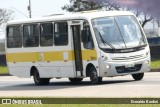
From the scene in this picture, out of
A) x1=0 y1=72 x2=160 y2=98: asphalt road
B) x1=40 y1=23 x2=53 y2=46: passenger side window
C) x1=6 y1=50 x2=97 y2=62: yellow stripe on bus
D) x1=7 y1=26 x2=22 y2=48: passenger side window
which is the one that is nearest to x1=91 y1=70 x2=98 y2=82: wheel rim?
x1=0 y1=72 x2=160 y2=98: asphalt road

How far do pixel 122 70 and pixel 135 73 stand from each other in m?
0.68

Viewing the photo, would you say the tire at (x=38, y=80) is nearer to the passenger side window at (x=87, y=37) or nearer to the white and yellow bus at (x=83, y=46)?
the white and yellow bus at (x=83, y=46)

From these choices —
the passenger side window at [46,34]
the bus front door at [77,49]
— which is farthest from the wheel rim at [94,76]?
the passenger side window at [46,34]

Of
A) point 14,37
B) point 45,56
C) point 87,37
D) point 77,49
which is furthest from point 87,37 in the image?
point 14,37

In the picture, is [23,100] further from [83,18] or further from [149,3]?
[83,18]

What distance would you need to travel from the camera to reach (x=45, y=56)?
23219 mm

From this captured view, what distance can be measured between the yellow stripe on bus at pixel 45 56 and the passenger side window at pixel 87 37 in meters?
0.22

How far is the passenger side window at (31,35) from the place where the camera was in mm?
23609

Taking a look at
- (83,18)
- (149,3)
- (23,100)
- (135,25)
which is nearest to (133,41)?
(135,25)

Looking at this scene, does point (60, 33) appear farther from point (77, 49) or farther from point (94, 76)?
point (94, 76)

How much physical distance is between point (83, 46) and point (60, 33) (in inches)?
61.5

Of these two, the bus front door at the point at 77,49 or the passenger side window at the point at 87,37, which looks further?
the bus front door at the point at 77,49

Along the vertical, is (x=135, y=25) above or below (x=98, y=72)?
above

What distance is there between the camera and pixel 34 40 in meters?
23.8
